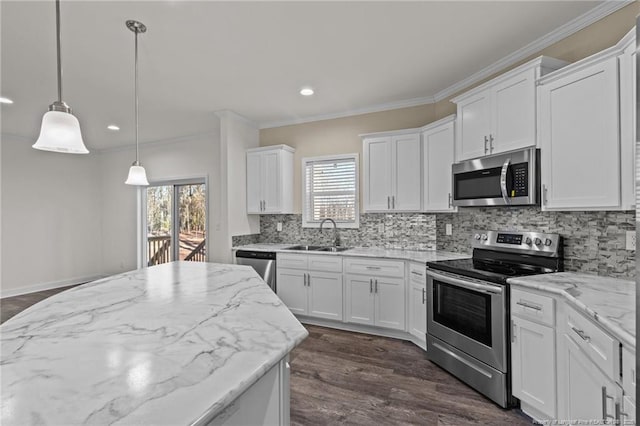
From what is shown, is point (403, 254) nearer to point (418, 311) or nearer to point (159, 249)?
point (418, 311)

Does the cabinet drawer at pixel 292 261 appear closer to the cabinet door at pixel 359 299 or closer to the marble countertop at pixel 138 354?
the cabinet door at pixel 359 299

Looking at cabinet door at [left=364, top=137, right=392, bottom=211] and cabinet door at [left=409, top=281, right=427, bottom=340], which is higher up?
cabinet door at [left=364, top=137, right=392, bottom=211]

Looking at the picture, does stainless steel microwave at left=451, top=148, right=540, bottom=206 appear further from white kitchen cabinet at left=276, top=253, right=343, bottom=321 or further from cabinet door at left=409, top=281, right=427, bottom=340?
white kitchen cabinet at left=276, top=253, right=343, bottom=321

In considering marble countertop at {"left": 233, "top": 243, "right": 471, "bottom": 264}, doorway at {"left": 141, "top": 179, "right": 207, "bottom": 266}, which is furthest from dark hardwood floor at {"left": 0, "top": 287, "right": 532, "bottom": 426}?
doorway at {"left": 141, "top": 179, "right": 207, "bottom": 266}

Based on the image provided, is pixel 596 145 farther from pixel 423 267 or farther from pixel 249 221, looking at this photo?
pixel 249 221

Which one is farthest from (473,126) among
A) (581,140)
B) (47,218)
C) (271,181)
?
(47,218)

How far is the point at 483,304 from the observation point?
232 centimetres

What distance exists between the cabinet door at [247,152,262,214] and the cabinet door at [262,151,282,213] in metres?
0.07

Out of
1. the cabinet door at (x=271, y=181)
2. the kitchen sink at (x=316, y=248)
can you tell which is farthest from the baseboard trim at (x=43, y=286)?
the kitchen sink at (x=316, y=248)

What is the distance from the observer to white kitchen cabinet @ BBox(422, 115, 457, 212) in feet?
10.8

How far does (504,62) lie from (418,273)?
214 cm

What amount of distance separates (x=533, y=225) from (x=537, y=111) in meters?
0.93

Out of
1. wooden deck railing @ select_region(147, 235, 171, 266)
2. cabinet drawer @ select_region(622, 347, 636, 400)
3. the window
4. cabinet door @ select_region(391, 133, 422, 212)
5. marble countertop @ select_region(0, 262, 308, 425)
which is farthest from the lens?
wooden deck railing @ select_region(147, 235, 171, 266)

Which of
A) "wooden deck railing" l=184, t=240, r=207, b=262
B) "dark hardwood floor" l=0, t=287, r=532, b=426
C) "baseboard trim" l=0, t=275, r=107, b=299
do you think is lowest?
"dark hardwood floor" l=0, t=287, r=532, b=426
